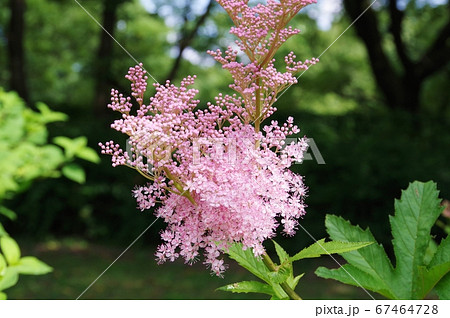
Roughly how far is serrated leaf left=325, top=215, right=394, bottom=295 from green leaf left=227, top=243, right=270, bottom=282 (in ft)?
0.93

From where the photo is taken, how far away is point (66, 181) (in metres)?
7.86

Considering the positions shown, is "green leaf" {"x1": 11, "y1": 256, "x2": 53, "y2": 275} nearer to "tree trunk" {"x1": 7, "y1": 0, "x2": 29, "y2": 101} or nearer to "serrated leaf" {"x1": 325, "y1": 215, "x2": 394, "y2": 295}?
"serrated leaf" {"x1": 325, "y1": 215, "x2": 394, "y2": 295}

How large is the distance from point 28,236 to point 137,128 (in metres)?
7.78

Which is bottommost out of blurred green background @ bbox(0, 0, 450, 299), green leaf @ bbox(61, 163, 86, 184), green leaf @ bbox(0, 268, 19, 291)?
green leaf @ bbox(0, 268, 19, 291)

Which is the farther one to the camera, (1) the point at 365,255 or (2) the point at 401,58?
(2) the point at 401,58

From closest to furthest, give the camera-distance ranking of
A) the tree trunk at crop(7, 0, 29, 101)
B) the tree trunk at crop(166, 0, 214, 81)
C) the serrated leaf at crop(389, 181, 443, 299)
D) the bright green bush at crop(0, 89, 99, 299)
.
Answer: the serrated leaf at crop(389, 181, 443, 299), the bright green bush at crop(0, 89, 99, 299), the tree trunk at crop(166, 0, 214, 81), the tree trunk at crop(7, 0, 29, 101)

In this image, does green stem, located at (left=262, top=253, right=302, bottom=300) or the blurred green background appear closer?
green stem, located at (left=262, top=253, right=302, bottom=300)

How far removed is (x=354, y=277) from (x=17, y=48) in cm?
1005

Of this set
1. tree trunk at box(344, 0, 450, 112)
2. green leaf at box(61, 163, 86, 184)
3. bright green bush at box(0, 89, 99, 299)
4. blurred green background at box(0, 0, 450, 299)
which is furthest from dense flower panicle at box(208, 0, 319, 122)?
tree trunk at box(344, 0, 450, 112)

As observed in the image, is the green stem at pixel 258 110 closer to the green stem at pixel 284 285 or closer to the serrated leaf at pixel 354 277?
the green stem at pixel 284 285

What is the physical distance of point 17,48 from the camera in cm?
984

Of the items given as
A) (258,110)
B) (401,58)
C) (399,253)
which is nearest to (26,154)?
(258,110)

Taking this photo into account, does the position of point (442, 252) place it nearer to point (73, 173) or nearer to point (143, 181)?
point (73, 173)

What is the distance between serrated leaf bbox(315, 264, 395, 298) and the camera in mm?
1211
